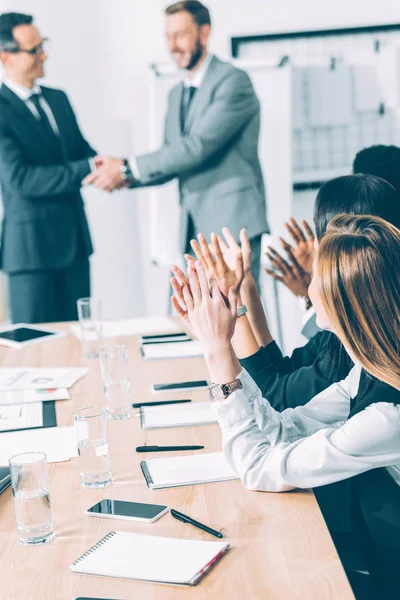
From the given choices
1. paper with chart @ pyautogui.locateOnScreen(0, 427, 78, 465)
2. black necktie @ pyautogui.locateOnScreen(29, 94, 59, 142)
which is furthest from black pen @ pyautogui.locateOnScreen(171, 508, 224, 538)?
black necktie @ pyautogui.locateOnScreen(29, 94, 59, 142)

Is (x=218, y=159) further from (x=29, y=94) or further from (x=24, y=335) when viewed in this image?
(x=24, y=335)

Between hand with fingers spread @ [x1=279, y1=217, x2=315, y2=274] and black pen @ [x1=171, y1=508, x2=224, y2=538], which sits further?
hand with fingers spread @ [x1=279, y1=217, x2=315, y2=274]

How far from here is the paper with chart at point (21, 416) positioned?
1.63 m

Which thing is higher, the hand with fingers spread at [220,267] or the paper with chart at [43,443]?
the hand with fingers spread at [220,267]

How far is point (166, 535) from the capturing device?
112 cm

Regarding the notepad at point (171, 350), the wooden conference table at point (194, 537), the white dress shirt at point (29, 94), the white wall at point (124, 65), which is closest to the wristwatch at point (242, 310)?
the wooden conference table at point (194, 537)

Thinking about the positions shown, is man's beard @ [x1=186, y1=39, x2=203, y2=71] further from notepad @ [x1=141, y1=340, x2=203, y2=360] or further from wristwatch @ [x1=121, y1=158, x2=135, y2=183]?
notepad @ [x1=141, y1=340, x2=203, y2=360]

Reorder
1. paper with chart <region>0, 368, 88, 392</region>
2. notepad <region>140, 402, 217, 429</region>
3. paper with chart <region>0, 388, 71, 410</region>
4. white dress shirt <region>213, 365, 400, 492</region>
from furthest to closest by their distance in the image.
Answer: paper with chart <region>0, 368, 88, 392</region> < paper with chart <region>0, 388, 71, 410</region> < notepad <region>140, 402, 217, 429</region> < white dress shirt <region>213, 365, 400, 492</region>

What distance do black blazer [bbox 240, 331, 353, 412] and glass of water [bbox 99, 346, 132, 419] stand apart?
0.93 ft

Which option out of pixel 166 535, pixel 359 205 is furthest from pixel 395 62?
pixel 166 535

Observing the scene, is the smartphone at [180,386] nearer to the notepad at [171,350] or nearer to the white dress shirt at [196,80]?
the notepad at [171,350]

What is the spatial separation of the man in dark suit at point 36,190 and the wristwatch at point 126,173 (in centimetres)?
16

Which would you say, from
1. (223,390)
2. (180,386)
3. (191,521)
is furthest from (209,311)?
(180,386)

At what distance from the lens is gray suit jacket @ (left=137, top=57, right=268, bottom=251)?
348 cm
